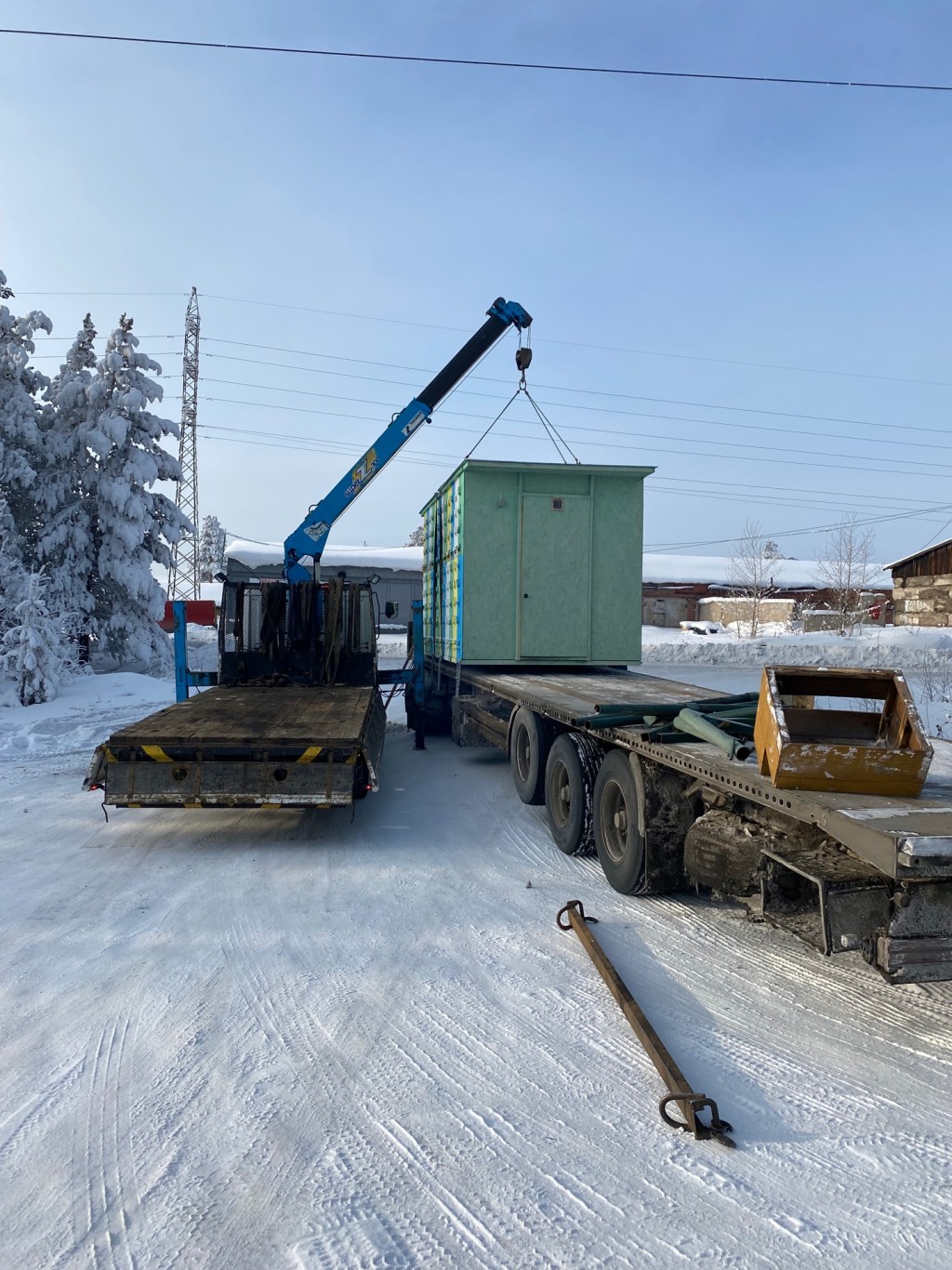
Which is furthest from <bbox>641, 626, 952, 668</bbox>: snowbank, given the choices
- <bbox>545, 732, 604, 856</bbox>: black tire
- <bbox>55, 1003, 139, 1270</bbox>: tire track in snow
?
<bbox>55, 1003, 139, 1270</bbox>: tire track in snow

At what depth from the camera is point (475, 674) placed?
10.6m

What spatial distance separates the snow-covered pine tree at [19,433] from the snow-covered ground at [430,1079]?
1673 cm

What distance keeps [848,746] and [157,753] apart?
16.5 feet

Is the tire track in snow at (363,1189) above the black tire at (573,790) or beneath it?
beneath

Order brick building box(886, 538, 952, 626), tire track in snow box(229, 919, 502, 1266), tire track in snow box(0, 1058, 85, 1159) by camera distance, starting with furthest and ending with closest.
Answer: brick building box(886, 538, 952, 626), tire track in snow box(0, 1058, 85, 1159), tire track in snow box(229, 919, 502, 1266)

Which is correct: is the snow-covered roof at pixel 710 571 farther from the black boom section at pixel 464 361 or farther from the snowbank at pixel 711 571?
the black boom section at pixel 464 361

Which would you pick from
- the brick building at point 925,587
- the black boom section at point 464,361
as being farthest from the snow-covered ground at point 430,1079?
the brick building at point 925,587

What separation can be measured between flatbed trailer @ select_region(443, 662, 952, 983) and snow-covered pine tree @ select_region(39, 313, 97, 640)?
16261 mm

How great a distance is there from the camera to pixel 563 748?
6957mm

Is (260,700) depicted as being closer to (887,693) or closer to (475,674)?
(475,674)

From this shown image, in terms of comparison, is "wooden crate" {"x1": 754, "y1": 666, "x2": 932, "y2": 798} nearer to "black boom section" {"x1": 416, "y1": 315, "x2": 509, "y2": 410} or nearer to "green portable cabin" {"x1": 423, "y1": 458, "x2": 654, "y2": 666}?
"green portable cabin" {"x1": 423, "y1": 458, "x2": 654, "y2": 666}

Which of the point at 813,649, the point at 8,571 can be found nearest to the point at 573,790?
the point at 8,571

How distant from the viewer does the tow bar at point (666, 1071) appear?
119 inches

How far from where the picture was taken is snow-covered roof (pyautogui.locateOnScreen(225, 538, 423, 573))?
39.9 metres
